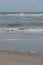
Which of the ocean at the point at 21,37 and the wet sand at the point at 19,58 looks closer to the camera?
the wet sand at the point at 19,58

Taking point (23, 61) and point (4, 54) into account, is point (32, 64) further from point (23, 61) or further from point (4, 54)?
point (4, 54)

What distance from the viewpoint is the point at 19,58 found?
7250 millimetres

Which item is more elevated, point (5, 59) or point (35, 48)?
point (5, 59)

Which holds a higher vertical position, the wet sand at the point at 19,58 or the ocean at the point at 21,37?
the wet sand at the point at 19,58

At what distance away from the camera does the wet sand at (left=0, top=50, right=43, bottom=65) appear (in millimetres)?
6716

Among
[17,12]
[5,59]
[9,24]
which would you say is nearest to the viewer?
[5,59]

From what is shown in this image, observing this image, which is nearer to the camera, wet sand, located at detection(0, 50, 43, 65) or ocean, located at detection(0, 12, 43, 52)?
wet sand, located at detection(0, 50, 43, 65)

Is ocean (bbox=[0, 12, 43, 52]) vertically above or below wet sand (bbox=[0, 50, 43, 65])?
below

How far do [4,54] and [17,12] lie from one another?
2607 centimetres

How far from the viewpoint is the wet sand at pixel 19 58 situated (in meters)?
6.72

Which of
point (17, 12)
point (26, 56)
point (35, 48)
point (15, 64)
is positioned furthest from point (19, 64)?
point (17, 12)

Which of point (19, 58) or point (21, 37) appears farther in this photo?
point (21, 37)

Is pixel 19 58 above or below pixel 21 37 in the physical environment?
above

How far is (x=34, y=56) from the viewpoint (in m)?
7.55
